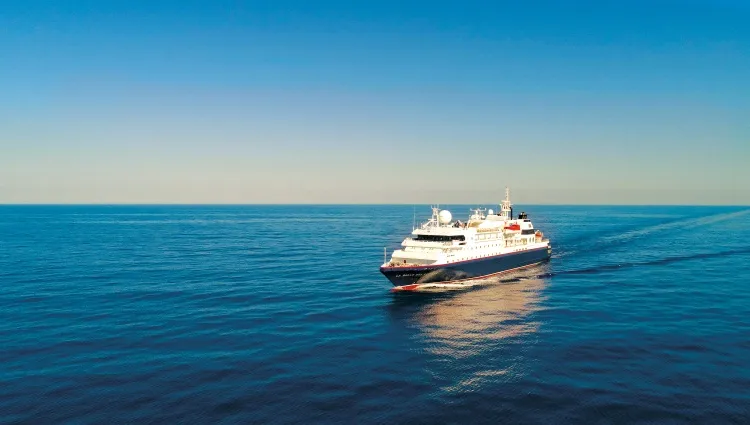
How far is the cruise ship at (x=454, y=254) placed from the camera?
198ft

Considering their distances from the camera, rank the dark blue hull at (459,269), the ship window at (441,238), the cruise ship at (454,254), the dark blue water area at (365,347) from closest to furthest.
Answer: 1. the dark blue water area at (365,347)
2. the dark blue hull at (459,269)
3. the cruise ship at (454,254)
4. the ship window at (441,238)

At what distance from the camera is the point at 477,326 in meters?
44.1

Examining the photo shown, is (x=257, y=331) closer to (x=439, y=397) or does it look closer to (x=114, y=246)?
(x=439, y=397)

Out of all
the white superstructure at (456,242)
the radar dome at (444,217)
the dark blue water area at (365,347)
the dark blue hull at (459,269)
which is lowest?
the dark blue water area at (365,347)

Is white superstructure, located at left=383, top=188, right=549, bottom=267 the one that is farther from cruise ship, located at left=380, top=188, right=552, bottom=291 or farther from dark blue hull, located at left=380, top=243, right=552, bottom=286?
dark blue hull, located at left=380, top=243, right=552, bottom=286

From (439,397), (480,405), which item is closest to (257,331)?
(439,397)

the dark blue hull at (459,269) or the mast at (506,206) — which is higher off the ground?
the mast at (506,206)

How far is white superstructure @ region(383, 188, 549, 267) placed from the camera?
2517 inches

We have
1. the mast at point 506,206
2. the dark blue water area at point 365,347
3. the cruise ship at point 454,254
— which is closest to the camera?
the dark blue water area at point 365,347

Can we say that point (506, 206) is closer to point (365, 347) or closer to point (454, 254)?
point (454, 254)

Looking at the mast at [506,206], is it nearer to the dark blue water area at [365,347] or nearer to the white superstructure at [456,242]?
the white superstructure at [456,242]

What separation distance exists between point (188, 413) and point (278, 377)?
685 cm

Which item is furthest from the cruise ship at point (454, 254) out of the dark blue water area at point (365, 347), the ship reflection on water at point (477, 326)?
the dark blue water area at point (365, 347)

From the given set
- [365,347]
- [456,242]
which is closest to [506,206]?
[456,242]
